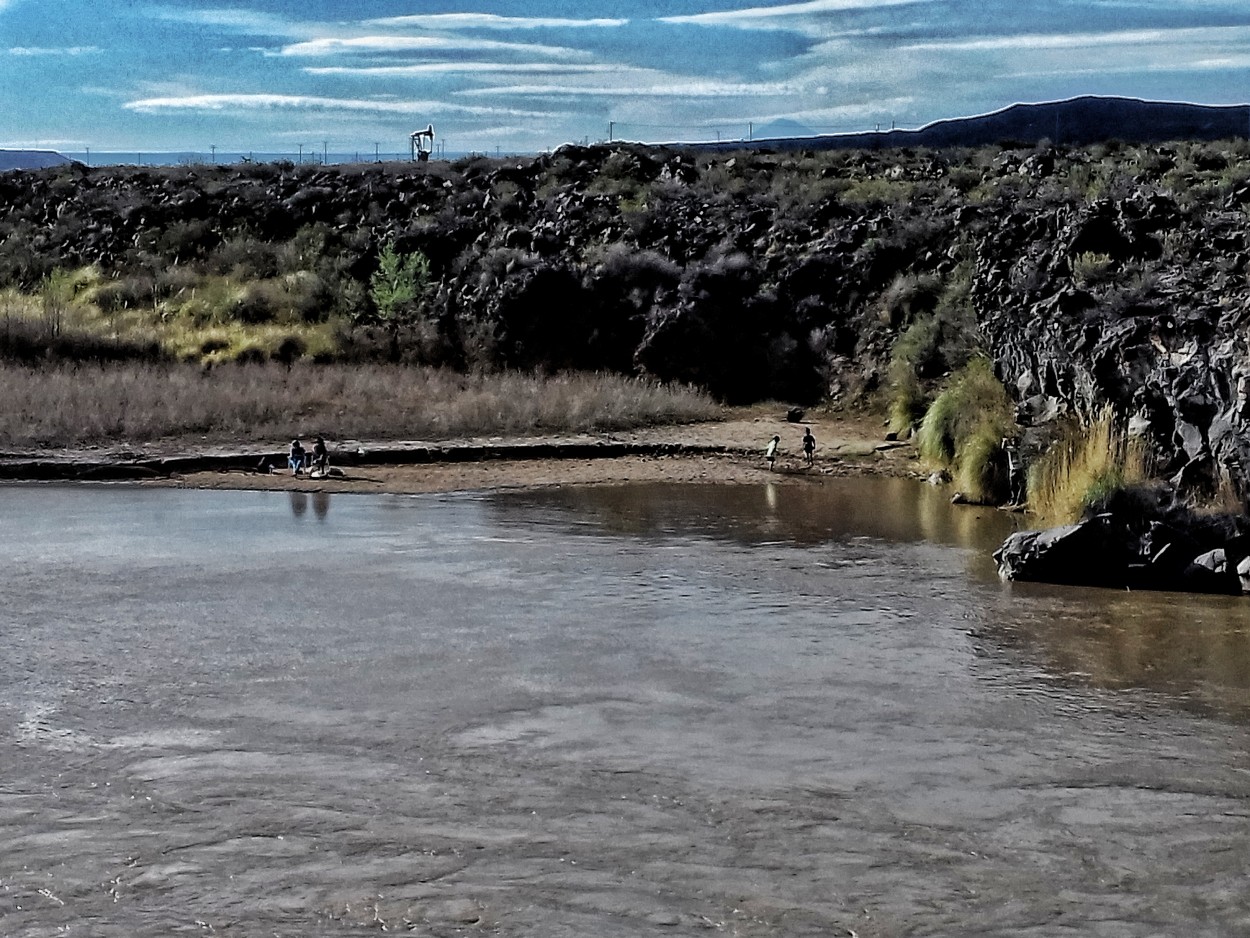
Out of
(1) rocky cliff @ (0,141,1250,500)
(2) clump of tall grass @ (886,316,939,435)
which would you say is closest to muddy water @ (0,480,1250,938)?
(1) rocky cliff @ (0,141,1250,500)

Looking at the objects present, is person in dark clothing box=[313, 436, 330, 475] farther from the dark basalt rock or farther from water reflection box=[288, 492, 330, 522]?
the dark basalt rock

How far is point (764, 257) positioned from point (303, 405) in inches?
474

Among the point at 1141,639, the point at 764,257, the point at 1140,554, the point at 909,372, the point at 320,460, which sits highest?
the point at 764,257

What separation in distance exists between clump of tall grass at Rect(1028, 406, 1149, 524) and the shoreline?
4334mm

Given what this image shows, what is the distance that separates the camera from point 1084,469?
15.0 meters

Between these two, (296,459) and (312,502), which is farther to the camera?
(296,459)

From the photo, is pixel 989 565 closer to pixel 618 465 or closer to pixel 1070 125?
pixel 618 465

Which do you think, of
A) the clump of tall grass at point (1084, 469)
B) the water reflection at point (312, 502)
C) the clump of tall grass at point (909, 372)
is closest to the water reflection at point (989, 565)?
the clump of tall grass at point (1084, 469)

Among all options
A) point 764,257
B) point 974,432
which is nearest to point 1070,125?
point 764,257

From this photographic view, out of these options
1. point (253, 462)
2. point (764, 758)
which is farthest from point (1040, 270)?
point (764, 758)

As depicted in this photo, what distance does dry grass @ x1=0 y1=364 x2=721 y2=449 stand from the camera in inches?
901

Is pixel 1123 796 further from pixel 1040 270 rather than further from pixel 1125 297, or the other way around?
pixel 1040 270

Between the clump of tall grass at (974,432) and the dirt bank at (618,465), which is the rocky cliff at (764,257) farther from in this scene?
the dirt bank at (618,465)

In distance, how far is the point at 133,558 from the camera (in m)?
14.0
